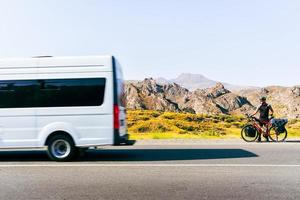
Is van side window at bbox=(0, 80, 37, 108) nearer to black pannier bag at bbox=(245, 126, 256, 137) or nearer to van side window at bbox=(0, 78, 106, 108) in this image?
van side window at bbox=(0, 78, 106, 108)

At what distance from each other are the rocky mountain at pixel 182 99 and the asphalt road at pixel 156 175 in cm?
6602

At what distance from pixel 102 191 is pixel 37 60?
5030mm

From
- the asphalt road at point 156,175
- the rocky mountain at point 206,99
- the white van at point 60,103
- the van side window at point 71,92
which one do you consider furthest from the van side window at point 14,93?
the rocky mountain at point 206,99

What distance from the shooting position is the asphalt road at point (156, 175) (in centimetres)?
736

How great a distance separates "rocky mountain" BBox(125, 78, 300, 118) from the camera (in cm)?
8350

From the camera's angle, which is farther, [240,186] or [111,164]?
[111,164]

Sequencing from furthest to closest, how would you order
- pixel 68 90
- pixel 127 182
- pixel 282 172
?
pixel 68 90, pixel 282 172, pixel 127 182

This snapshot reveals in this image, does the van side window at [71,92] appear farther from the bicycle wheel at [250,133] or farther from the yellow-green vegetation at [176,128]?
the yellow-green vegetation at [176,128]

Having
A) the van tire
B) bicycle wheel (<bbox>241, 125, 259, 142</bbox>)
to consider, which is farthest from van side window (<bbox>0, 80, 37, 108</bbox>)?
bicycle wheel (<bbox>241, 125, 259, 142</bbox>)

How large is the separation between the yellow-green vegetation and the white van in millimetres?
9117

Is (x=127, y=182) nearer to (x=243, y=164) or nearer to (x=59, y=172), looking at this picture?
Answer: (x=59, y=172)

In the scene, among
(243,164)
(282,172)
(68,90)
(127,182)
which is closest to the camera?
(127,182)

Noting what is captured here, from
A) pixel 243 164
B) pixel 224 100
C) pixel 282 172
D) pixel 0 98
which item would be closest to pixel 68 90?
pixel 0 98

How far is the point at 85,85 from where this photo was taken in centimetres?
1124
